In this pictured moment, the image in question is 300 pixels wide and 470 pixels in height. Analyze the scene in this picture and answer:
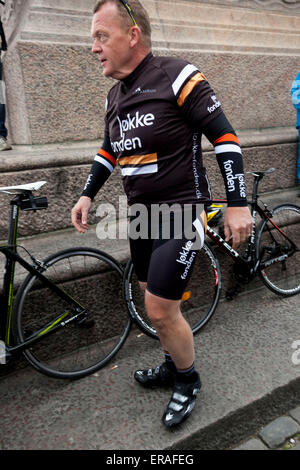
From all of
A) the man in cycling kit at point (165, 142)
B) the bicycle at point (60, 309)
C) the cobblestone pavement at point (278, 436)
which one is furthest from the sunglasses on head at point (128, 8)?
the cobblestone pavement at point (278, 436)

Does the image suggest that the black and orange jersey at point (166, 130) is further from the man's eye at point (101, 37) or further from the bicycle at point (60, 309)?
the bicycle at point (60, 309)

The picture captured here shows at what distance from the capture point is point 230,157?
1.77 m

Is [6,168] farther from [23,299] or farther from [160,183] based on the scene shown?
[160,183]

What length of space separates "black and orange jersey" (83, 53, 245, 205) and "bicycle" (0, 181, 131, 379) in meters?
0.72

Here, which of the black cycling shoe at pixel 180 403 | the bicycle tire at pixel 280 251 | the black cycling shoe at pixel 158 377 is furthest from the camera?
the bicycle tire at pixel 280 251

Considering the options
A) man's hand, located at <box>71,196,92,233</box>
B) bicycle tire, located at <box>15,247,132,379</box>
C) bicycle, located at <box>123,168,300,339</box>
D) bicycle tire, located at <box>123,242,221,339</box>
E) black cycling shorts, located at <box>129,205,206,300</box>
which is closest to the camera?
black cycling shorts, located at <box>129,205,206,300</box>

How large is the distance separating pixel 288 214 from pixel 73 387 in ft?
8.64

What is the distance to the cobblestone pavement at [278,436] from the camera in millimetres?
2127

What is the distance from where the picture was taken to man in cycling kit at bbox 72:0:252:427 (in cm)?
178

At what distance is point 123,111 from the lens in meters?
1.93

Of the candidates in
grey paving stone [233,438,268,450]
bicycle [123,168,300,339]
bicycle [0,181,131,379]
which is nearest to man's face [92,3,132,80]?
bicycle [0,181,131,379]

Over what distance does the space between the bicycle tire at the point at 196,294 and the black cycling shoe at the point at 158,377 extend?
0.41 meters

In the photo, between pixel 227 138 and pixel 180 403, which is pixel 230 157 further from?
pixel 180 403

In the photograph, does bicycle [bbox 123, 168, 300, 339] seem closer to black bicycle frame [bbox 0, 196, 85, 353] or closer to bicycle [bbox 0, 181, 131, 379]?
bicycle [bbox 0, 181, 131, 379]
